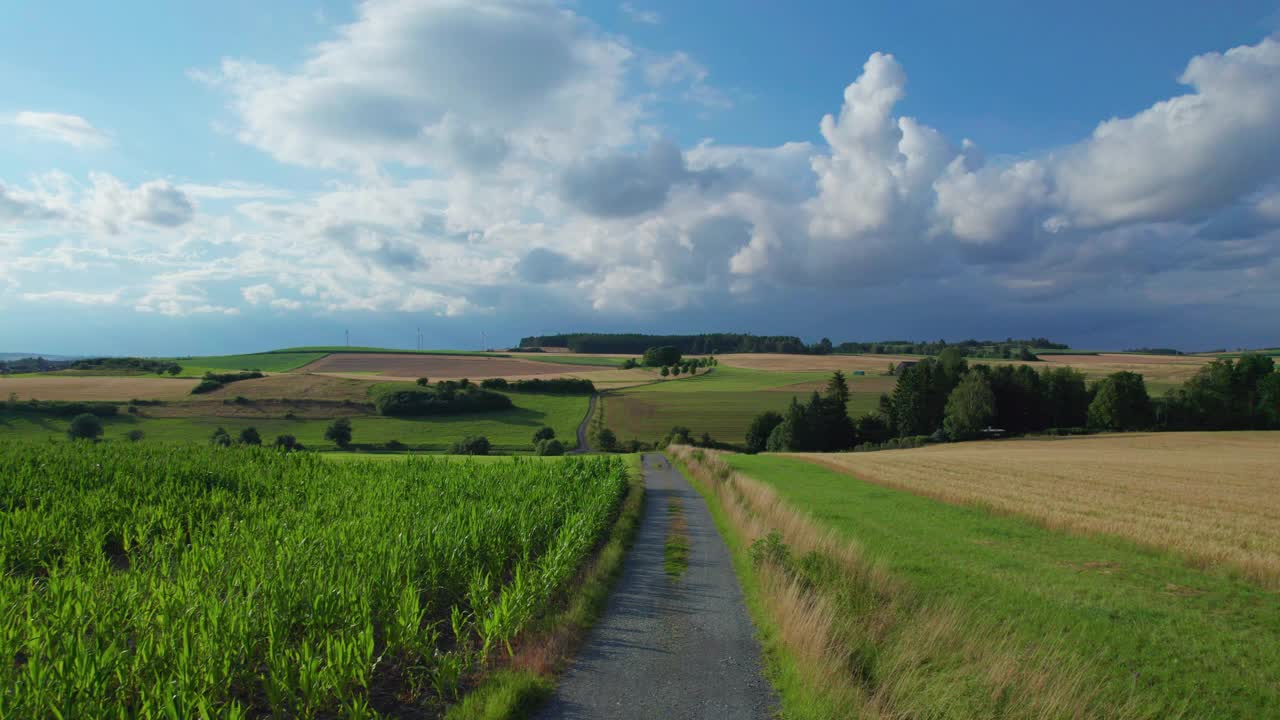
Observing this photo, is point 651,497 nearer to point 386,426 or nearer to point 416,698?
point 416,698

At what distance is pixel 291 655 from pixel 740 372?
13757 centimetres

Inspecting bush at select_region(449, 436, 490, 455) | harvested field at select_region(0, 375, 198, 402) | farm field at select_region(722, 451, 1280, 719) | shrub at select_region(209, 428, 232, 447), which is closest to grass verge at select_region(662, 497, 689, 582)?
farm field at select_region(722, 451, 1280, 719)

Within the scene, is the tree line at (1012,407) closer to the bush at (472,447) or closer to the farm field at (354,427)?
the farm field at (354,427)

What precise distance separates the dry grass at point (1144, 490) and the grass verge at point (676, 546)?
12123mm

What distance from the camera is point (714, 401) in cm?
10281

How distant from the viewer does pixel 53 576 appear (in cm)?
807

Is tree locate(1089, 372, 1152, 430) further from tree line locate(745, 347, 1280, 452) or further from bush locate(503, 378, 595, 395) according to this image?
bush locate(503, 378, 595, 395)

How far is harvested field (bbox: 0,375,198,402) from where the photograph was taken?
8138 centimetres

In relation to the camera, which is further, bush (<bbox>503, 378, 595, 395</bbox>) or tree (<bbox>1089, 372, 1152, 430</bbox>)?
bush (<bbox>503, 378, 595, 395</bbox>)

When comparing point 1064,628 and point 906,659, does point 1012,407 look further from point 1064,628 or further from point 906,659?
point 906,659

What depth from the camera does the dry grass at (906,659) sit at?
668 cm

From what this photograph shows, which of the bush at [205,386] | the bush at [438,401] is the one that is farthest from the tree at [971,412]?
the bush at [205,386]

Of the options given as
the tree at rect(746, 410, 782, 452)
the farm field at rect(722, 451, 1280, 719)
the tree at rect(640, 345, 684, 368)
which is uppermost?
the tree at rect(640, 345, 684, 368)

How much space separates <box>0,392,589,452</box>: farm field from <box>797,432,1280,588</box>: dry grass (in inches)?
1835
